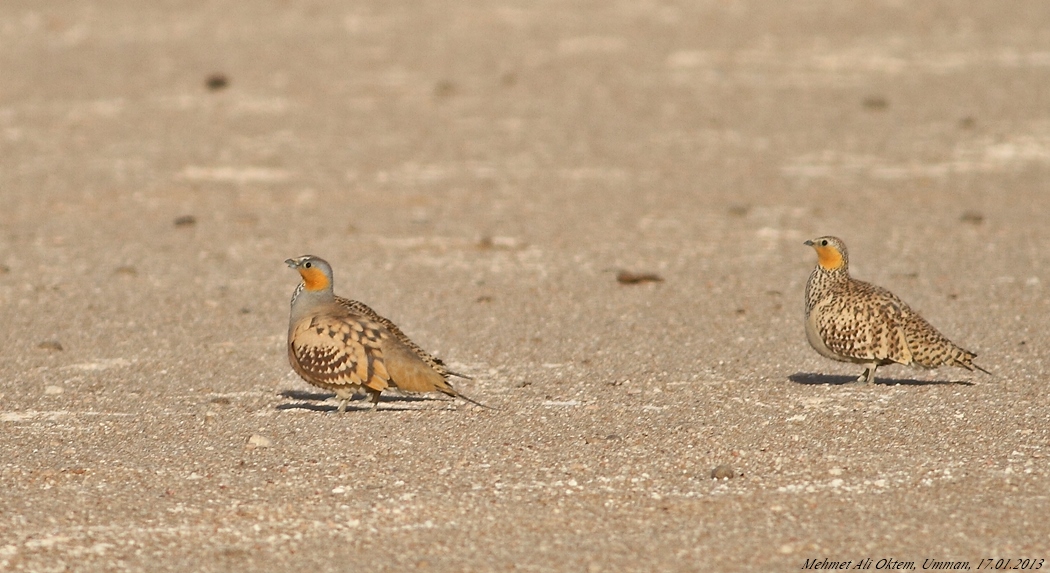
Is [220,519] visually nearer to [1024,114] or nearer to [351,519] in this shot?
[351,519]

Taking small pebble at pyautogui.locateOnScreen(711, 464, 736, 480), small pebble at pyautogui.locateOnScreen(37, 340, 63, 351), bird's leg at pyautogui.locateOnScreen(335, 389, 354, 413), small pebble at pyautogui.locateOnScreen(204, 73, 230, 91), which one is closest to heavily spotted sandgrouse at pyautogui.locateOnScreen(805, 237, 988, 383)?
small pebble at pyautogui.locateOnScreen(711, 464, 736, 480)

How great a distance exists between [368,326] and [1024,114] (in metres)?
13.3

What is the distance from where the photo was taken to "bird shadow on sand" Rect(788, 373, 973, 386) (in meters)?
8.73

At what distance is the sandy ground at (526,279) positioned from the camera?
21.3 ft

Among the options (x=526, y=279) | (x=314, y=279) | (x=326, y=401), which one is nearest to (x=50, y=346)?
(x=326, y=401)

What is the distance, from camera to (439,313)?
11.1m

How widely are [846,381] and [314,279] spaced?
10.4 ft

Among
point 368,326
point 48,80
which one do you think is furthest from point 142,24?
point 368,326

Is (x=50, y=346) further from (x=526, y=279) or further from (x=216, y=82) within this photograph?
(x=216, y=82)

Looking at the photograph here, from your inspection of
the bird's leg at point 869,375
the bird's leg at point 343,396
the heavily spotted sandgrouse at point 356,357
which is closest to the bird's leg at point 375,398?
the heavily spotted sandgrouse at point 356,357

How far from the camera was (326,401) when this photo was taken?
8.65 metres

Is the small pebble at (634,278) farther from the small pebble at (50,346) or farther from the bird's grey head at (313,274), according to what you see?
the small pebble at (50,346)

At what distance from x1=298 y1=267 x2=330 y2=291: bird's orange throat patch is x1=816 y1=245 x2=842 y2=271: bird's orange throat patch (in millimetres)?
2865

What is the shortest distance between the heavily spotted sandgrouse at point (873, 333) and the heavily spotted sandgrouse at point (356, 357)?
2.04m
